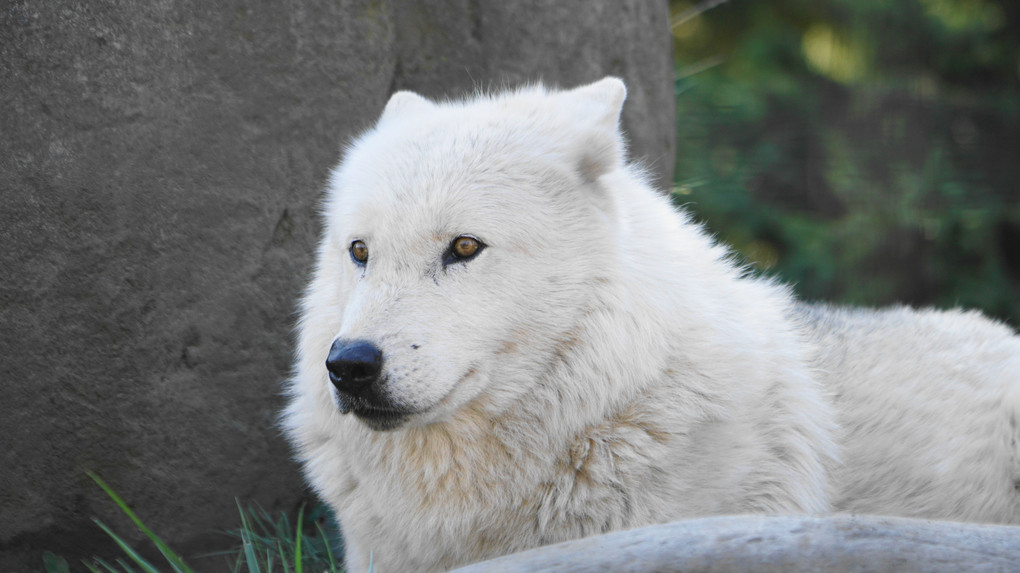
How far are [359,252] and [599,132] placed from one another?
903mm

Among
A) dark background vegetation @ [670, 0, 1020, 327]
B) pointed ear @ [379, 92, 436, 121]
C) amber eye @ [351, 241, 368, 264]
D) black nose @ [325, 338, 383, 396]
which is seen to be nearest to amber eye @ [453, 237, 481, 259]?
amber eye @ [351, 241, 368, 264]

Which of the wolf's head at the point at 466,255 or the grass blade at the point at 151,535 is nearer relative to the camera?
the wolf's head at the point at 466,255

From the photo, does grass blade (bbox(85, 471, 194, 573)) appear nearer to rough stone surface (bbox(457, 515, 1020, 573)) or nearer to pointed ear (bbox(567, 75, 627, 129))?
rough stone surface (bbox(457, 515, 1020, 573))

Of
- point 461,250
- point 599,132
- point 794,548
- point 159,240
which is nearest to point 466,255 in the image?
point 461,250

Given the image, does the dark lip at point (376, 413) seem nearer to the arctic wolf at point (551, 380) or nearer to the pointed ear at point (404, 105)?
the arctic wolf at point (551, 380)

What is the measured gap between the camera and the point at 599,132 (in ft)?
10.4

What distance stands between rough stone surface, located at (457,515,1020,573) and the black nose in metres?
0.62

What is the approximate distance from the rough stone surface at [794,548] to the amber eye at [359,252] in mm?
1112

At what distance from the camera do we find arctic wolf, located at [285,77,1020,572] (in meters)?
2.92

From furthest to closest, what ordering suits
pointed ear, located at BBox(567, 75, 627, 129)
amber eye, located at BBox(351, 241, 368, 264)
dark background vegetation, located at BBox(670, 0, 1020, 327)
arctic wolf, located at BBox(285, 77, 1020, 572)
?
dark background vegetation, located at BBox(670, 0, 1020, 327) < pointed ear, located at BBox(567, 75, 627, 129) < amber eye, located at BBox(351, 241, 368, 264) < arctic wolf, located at BBox(285, 77, 1020, 572)

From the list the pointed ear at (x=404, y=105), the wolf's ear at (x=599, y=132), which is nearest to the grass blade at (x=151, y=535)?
the pointed ear at (x=404, y=105)

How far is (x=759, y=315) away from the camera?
3.45 meters

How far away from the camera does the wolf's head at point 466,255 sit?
2.77 meters

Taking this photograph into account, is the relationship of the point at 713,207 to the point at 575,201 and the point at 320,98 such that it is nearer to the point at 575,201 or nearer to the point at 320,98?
the point at 320,98
